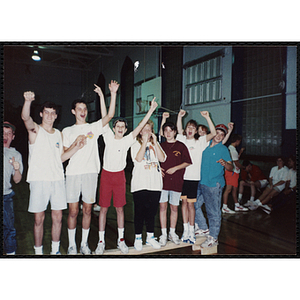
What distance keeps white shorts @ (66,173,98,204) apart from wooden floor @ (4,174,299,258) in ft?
0.59

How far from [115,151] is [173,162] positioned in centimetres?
70

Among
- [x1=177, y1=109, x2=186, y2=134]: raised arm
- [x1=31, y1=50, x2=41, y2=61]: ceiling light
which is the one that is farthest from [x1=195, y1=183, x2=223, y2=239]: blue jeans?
[x1=31, y1=50, x2=41, y2=61]: ceiling light

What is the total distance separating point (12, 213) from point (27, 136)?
0.87m

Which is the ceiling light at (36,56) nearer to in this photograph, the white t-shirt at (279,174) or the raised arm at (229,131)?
the raised arm at (229,131)

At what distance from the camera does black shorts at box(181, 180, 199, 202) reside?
9.05ft

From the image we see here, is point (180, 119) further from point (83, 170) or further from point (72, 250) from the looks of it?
point (72, 250)

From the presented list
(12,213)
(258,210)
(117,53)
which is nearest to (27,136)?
(12,213)

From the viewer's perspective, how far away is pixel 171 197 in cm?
271

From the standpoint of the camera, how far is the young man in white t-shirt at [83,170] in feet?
8.13

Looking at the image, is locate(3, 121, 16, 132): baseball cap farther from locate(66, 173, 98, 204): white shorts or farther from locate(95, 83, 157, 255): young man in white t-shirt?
locate(95, 83, 157, 255): young man in white t-shirt

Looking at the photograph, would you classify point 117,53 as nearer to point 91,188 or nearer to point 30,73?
point 30,73

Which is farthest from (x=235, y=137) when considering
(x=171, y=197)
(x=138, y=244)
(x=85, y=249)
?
(x=85, y=249)

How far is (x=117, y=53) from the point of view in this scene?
8.58 ft

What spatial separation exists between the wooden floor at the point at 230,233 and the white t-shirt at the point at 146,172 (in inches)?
4.2
